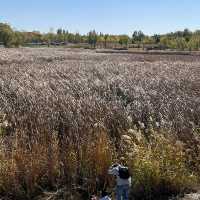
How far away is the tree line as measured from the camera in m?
110

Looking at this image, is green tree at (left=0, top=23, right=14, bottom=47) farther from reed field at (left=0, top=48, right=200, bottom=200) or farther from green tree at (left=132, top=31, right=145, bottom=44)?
reed field at (left=0, top=48, right=200, bottom=200)

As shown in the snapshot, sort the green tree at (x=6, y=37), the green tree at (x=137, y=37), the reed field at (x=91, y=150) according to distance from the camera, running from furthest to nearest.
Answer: the green tree at (x=137, y=37) → the green tree at (x=6, y=37) → the reed field at (x=91, y=150)

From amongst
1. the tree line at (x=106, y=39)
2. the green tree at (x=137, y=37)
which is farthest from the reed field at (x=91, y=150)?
the green tree at (x=137, y=37)

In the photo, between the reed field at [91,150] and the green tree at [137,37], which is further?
the green tree at [137,37]

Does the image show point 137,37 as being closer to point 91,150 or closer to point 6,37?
point 6,37

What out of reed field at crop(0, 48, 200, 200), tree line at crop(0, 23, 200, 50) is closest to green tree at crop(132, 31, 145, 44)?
tree line at crop(0, 23, 200, 50)

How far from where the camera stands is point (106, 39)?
147 m

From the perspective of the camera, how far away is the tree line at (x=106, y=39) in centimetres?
11012

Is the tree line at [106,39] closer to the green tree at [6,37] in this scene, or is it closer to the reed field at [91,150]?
the green tree at [6,37]

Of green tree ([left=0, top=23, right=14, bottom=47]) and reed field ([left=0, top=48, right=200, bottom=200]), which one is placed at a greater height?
reed field ([left=0, top=48, right=200, bottom=200])

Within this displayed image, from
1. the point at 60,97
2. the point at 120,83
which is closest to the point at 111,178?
the point at 60,97

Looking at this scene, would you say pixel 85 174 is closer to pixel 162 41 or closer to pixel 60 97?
pixel 60 97

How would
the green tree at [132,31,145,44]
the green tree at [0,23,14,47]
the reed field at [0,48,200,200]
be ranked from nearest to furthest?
1. the reed field at [0,48,200,200]
2. the green tree at [0,23,14,47]
3. the green tree at [132,31,145,44]

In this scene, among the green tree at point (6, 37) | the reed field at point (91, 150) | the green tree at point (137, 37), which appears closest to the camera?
the reed field at point (91, 150)
